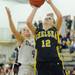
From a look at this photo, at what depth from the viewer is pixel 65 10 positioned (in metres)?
9.54

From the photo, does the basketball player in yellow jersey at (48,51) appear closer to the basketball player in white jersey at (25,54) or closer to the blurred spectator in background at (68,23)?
the basketball player in white jersey at (25,54)

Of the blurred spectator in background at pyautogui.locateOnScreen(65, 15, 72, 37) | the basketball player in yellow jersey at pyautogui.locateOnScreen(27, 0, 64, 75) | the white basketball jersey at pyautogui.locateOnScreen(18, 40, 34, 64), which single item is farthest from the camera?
the blurred spectator in background at pyautogui.locateOnScreen(65, 15, 72, 37)

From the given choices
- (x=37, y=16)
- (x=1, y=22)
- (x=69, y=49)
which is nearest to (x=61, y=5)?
(x=37, y=16)

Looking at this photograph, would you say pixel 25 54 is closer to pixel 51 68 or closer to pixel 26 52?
pixel 26 52

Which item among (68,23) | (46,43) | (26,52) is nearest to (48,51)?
(46,43)

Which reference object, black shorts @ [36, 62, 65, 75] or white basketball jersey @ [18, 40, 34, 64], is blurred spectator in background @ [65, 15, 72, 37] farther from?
black shorts @ [36, 62, 65, 75]

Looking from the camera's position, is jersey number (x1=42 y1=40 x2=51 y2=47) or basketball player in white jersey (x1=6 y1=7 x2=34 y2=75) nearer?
jersey number (x1=42 y1=40 x2=51 y2=47)

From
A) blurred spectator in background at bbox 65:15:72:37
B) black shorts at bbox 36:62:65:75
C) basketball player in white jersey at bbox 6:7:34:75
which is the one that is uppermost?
blurred spectator in background at bbox 65:15:72:37

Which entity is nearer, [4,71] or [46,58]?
[46,58]

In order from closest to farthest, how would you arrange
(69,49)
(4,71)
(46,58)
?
(46,58)
(69,49)
(4,71)

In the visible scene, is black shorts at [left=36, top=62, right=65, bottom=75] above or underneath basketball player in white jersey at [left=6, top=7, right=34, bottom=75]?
underneath

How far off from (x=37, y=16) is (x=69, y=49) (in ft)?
11.0

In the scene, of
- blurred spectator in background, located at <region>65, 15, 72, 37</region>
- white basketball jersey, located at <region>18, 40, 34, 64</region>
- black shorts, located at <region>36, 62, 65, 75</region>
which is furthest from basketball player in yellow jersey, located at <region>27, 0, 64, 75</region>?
blurred spectator in background, located at <region>65, 15, 72, 37</region>

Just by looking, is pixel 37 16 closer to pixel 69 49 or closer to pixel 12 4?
pixel 12 4
